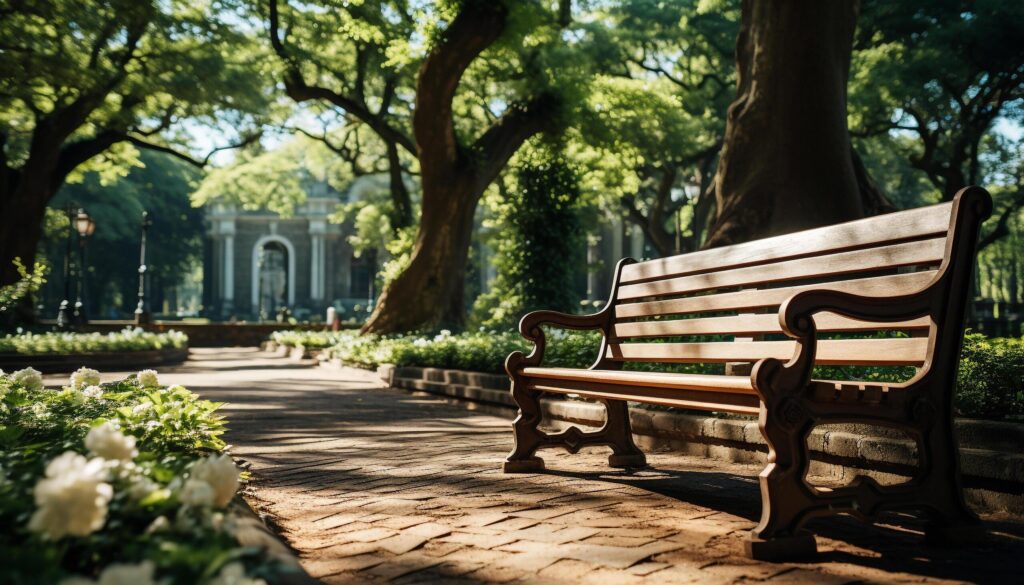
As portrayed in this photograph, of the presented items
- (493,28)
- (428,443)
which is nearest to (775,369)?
(428,443)

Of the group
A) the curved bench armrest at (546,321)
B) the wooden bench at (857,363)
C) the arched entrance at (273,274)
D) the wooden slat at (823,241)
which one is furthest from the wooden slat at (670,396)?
the arched entrance at (273,274)

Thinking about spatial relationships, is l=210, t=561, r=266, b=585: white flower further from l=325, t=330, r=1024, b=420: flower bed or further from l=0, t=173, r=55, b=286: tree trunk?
l=0, t=173, r=55, b=286: tree trunk

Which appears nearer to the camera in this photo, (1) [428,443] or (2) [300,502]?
(2) [300,502]

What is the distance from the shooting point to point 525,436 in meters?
4.79

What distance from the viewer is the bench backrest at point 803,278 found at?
10.6 ft

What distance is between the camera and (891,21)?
22750 mm

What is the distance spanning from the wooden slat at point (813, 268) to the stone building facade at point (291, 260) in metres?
47.6

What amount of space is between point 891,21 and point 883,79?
1768mm

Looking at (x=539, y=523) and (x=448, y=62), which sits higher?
(x=448, y=62)

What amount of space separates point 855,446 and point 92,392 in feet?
11.5

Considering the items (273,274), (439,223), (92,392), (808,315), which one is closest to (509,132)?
(439,223)

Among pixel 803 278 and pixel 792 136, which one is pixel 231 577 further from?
pixel 792 136

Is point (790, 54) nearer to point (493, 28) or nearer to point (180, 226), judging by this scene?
point (493, 28)

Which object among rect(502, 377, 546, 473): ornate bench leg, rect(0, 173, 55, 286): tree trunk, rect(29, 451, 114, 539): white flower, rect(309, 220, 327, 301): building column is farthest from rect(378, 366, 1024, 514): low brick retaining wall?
rect(309, 220, 327, 301): building column
